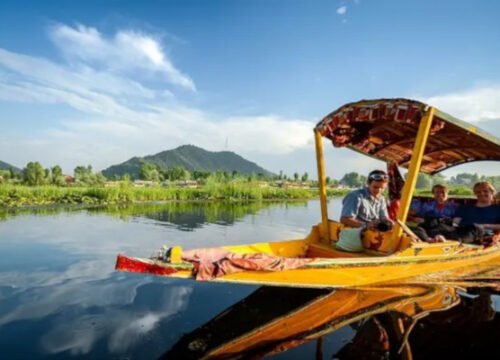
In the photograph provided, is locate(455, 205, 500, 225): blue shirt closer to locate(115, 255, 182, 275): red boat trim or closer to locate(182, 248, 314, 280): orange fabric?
locate(182, 248, 314, 280): orange fabric

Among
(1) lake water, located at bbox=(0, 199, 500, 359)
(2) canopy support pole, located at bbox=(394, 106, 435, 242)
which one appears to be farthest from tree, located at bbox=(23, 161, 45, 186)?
(2) canopy support pole, located at bbox=(394, 106, 435, 242)

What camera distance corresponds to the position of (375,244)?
17.4 ft

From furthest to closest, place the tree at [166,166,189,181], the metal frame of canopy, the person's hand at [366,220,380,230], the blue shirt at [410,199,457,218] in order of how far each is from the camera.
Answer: the tree at [166,166,189,181], the blue shirt at [410,199,457,218], the person's hand at [366,220,380,230], the metal frame of canopy

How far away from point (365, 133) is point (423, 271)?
2.62 metres

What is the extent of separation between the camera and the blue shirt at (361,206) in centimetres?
578

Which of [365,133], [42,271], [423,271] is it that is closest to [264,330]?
[423,271]

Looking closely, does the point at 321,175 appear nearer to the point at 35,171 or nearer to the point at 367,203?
the point at 367,203

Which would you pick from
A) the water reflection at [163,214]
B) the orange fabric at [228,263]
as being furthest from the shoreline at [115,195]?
the orange fabric at [228,263]

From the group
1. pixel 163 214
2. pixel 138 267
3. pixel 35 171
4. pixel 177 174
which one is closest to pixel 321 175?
pixel 138 267

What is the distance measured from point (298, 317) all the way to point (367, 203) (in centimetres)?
233

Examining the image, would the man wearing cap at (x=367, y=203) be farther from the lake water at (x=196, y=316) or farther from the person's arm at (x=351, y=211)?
the lake water at (x=196, y=316)

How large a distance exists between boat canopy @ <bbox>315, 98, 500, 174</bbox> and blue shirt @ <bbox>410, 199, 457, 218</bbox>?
1006mm

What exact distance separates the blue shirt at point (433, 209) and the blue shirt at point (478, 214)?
22cm

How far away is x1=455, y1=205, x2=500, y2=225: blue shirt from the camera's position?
658cm
